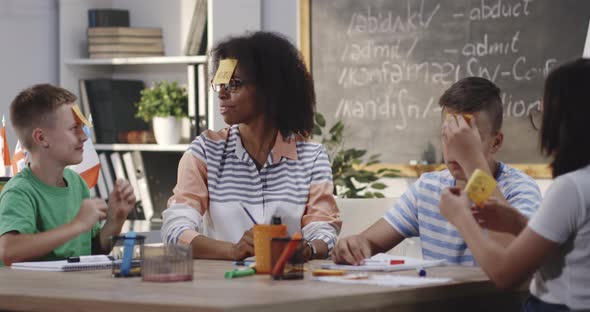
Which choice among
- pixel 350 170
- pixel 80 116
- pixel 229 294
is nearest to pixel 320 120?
pixel 350 170

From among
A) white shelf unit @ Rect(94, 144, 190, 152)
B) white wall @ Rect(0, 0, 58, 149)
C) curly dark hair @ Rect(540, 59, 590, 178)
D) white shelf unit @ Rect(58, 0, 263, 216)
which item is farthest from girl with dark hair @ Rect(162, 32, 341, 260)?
white wall @ Rect(0, 0, 58, 149)

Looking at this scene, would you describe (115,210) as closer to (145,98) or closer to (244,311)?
(244,311)

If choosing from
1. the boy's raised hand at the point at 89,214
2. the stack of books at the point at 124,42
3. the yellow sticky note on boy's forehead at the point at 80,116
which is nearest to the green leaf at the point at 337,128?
the stack of books at the point at 124,42

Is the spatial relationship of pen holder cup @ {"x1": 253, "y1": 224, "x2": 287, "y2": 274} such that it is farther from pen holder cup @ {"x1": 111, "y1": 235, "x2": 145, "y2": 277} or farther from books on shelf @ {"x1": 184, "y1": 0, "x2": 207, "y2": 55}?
books on shelf @ {"x1": 184, "y1": 0, "x2": 207, "y2": 55}

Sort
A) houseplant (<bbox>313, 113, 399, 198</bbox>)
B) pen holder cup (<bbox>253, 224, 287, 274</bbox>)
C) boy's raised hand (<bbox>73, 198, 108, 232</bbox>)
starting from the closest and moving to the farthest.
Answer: pen holder cup (<bbox>253, 224, 287, 274</bbox>)
boy's raised hand (<bbox>73, 198, 108, 232</bbox>)
houseplant (<bbox>313, 113, 399, 198</bbox>)

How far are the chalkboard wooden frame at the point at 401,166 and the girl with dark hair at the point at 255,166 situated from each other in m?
1.15

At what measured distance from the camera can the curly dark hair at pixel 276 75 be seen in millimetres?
2736

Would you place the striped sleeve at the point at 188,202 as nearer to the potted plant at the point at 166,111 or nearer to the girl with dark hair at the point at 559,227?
the girl with dark hair at the point at 559,227

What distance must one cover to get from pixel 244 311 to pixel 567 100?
76 centimetres

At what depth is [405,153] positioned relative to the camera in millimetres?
4020

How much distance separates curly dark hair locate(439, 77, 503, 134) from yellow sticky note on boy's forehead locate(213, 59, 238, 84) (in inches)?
23.0

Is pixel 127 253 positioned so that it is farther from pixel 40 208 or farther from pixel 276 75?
pixel 276 75

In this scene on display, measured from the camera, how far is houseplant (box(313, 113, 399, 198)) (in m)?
3.89

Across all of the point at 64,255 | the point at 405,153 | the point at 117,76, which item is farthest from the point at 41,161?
the point at 117,76
